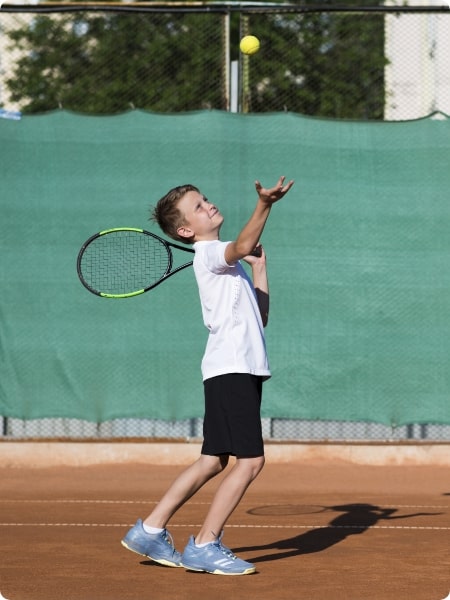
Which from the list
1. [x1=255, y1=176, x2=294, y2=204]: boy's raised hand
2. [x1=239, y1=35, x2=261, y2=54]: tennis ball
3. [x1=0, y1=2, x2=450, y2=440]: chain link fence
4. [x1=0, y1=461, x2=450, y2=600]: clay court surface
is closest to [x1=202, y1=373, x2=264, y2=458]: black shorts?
[x1=0, y1=461, x2=450, y2=600]: clay court surface

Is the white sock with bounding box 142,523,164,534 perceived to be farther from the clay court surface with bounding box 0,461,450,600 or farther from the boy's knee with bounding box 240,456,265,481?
the boy's knee with bounding box 240,456,265,481

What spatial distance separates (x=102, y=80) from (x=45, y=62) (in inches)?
55.8

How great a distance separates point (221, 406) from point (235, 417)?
71 mm

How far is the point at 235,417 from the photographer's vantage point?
4449mm

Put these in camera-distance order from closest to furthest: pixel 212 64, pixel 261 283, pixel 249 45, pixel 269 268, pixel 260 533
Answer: pixel 261 283
pixel 260 533
pixel 249 45
pixel 269 268
pixel 212 64

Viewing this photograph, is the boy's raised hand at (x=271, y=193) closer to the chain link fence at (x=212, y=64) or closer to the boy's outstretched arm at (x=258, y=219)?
the boy's outstretched arm at (x=258, y=219)

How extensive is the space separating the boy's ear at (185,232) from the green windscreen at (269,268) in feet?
10.5

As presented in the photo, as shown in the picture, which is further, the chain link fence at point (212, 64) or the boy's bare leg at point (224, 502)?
the chain link fence at point (212, 64)

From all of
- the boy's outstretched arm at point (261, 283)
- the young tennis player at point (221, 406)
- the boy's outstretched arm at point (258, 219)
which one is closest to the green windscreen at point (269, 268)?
the boy's outstretched arm at point (261, 283)

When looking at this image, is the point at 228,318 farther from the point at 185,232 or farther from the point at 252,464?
the point at 252,464

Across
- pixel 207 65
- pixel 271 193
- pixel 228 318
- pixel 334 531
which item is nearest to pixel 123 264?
pixel 334 531

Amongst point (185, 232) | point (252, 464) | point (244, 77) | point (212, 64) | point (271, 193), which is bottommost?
point (252, 464)

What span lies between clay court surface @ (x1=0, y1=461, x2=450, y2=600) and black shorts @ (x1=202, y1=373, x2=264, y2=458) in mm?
466

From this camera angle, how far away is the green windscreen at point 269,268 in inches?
307
